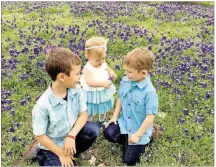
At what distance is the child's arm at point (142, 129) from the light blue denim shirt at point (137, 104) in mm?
63

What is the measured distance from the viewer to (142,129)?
4621 mm

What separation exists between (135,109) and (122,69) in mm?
2251

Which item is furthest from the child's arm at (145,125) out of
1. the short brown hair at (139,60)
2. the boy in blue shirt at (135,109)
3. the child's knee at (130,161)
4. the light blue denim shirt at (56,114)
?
the light blue denim shirt at (56,114)

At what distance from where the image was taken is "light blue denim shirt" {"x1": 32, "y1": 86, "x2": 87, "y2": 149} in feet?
13.8

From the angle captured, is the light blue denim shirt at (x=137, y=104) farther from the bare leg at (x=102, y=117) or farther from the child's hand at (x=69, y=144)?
the child's hand at (x=69, y=144)

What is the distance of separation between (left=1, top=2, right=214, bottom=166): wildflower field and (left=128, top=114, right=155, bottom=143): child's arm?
1.21 ft

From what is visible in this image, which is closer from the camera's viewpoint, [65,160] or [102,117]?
[65,160]

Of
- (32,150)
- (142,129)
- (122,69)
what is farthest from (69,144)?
(122,69)

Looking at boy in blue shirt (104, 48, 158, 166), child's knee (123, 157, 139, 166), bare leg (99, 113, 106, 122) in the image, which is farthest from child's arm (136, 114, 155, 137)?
bare leg (99, 113, 106, 122)

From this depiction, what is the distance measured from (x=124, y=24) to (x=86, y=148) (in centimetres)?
582

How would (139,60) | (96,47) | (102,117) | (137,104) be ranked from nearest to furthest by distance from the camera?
(139,60) < (137,104) < (96,47) < (102,117)

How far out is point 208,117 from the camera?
5629mm

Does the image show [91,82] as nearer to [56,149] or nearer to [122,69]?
[56,149]

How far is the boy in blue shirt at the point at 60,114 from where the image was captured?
4.21 metres
